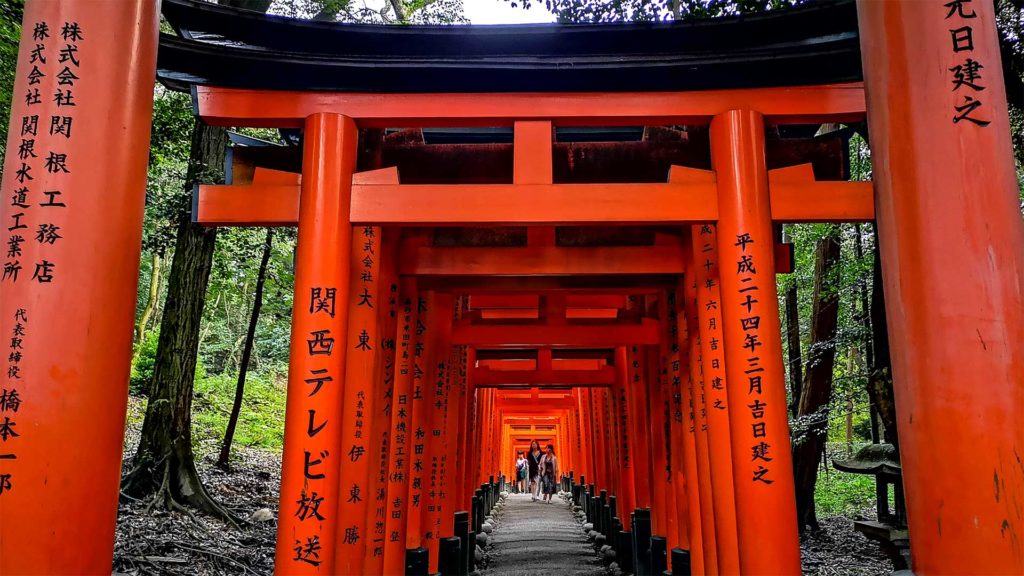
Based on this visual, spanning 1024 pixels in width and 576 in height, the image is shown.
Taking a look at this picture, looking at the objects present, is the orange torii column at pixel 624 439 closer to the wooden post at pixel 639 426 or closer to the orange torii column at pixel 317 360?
the wooden post at pixel 639 426

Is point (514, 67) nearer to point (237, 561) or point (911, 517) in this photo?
point (911, 517)

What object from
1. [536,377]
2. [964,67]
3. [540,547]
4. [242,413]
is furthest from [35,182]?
[242,413]

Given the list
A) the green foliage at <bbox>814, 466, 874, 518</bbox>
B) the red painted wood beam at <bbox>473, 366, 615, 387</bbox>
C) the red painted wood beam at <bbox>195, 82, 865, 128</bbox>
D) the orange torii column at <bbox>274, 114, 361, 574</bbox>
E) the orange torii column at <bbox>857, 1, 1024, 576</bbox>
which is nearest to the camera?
the orange torii column at <bbox>857, 1, 1024, 576</bbox>

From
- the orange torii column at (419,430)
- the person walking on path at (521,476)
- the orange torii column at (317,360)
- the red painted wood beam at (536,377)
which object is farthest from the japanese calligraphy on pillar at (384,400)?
the person walking on path at (521,476)

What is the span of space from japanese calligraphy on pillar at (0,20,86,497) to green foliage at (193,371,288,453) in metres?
11.3

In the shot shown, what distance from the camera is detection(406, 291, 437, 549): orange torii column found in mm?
8367

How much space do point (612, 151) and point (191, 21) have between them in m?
3.50

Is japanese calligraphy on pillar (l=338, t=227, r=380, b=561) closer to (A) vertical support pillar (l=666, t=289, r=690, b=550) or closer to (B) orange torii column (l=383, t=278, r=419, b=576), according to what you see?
(B) orange torii column (l=383, t=278, r=419, b=576)

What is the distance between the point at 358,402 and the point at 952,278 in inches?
162

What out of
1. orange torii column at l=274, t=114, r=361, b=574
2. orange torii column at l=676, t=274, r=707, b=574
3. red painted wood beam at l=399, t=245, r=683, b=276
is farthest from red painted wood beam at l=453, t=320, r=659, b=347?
orange torii column at l=274, t=114, r=361, b=574

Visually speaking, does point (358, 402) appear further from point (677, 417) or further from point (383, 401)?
point (677, 417)

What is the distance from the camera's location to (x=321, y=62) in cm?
498

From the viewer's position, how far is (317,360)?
4.75m

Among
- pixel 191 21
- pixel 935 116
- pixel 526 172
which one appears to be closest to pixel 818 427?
pixel 526 172
